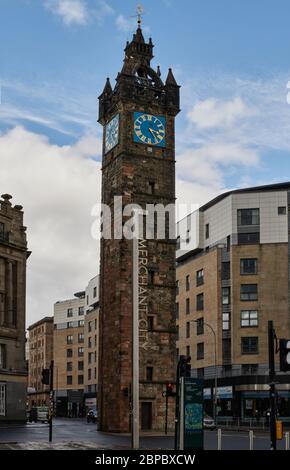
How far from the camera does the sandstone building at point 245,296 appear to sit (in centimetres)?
8294

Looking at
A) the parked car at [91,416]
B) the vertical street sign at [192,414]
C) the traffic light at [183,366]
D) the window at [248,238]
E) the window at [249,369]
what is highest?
the window at [248,238]

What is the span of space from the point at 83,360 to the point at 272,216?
234ft

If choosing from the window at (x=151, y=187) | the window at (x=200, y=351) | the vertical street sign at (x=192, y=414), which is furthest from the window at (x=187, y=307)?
the vertical street sign at (x=192, y=414)

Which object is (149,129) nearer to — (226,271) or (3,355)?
(3,355)

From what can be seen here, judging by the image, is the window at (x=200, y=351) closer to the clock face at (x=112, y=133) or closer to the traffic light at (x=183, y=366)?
the clock face at (x=112, y=133)

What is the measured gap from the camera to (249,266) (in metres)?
86.2

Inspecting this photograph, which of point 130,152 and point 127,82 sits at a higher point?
point 127,82

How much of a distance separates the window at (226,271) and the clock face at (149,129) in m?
28.7

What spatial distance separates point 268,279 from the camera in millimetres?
85062

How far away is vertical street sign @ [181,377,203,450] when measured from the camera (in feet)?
89.5

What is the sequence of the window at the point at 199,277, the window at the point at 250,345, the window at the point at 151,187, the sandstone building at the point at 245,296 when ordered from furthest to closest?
1. the window at the point at 199,277
2. the window at the point at 250,345
3. the sandstone building at the point at 245,296
4. the window at the point at 151,187
